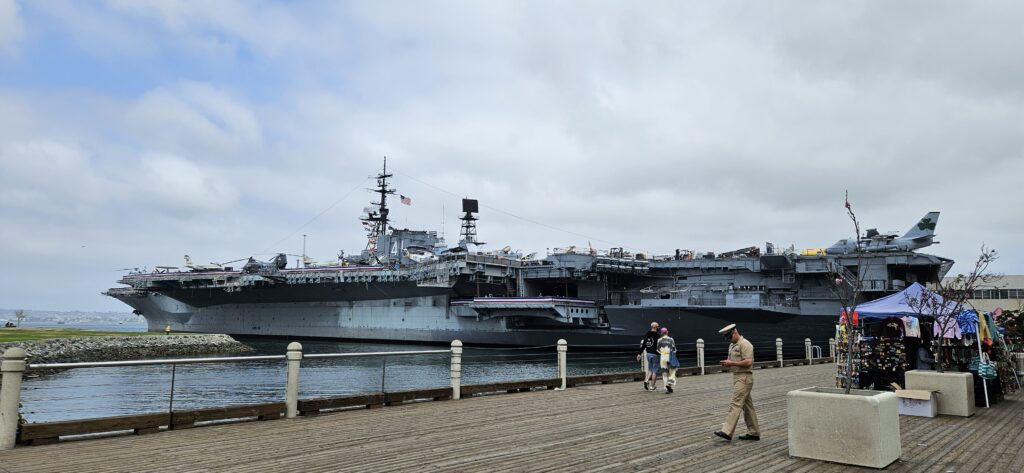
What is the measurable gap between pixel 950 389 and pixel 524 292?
34.6 meters

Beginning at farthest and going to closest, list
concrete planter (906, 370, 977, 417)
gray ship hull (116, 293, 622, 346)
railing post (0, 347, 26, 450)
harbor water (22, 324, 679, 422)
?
1. gray ship hull (116, 293, 622, 346)
2. concrete planter (906, 370, 977, 417)
3. harbor water (22, 324, 679, 422)
4. railing post (0, 347, 26, 450)

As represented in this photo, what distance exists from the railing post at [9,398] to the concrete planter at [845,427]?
8.15 m

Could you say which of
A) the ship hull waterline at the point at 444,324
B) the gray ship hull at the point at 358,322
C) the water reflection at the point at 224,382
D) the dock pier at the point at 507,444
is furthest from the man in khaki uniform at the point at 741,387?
the gray ship hull at the point at 358,322

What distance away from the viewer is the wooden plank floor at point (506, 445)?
591cm

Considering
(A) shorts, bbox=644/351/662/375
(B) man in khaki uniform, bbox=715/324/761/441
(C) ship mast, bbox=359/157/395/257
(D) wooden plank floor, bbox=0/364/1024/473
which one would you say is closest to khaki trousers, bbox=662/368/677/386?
(A) shorts, bbox=644/351/662/375

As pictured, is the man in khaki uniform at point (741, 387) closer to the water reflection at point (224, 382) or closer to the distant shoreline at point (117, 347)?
the water reflection at point (224, 382)

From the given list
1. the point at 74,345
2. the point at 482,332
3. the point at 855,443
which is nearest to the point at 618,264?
the point at 482,332

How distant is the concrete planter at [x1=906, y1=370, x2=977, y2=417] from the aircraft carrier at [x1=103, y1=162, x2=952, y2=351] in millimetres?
22617

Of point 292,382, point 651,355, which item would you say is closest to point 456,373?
point 292,382

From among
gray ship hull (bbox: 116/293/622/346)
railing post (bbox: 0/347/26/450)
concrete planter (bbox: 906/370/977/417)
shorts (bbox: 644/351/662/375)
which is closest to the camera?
railing post (bbox: 0/347/26/450)

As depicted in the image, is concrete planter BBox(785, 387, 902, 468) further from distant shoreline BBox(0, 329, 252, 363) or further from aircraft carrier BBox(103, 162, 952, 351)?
distant shoreline BBox(0, 329, 252, 363)

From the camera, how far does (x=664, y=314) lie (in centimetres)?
3597

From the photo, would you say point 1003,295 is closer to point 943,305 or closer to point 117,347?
point 943,305

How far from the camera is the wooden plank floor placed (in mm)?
5906
